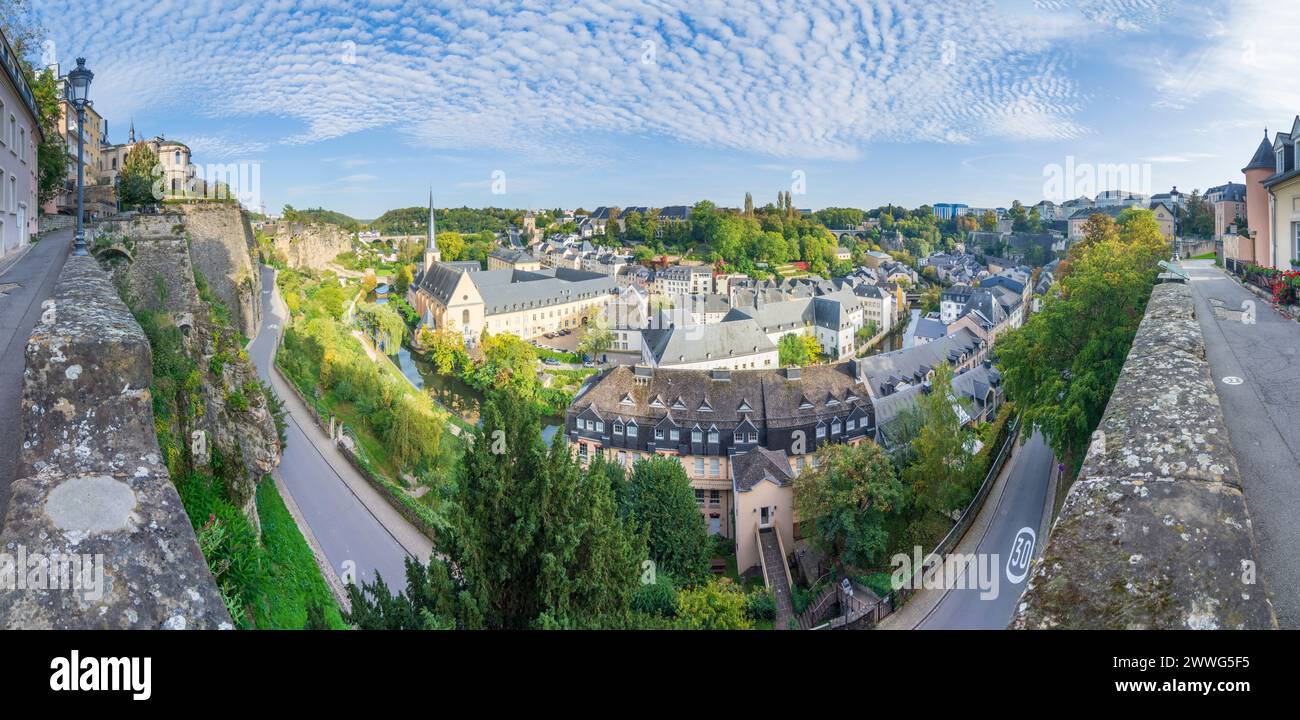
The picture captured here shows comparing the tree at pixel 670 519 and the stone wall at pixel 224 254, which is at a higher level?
the stone wall at pixel 224 254

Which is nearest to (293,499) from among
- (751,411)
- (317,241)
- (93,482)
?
(93,482)

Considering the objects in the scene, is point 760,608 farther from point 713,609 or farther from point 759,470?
point 759,470

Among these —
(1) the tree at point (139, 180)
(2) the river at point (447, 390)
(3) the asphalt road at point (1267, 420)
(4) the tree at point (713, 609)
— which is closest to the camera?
(3) the asphalt road at point (1267, 420)

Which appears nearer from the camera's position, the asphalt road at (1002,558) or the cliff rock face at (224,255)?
the asphalt road at (1002,558)

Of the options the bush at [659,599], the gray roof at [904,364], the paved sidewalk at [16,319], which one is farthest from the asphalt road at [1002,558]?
the gray roof at [904,364]

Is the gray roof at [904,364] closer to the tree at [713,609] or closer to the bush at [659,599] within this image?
the bush at [659,599]

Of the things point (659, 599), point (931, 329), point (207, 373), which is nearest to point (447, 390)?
point (931, 329)

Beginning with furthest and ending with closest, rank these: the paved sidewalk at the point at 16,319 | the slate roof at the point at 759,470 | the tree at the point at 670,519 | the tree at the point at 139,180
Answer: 1. the tree at the point at 139,180
2. the slate roof at the point at 759,470
3. the tree at the point at 670,519
4. the paved sidewalk at the point at 16,319
